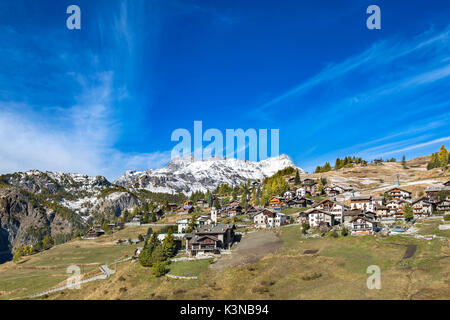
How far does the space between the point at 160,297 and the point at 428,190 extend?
112 metres

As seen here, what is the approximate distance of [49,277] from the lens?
270 ft

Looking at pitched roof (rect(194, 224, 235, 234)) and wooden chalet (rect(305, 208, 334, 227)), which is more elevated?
wooden chalet (rect(305, 208, 334, 227))

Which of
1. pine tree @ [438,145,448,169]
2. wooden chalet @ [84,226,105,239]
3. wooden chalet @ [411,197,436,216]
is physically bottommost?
wooden chalet @ [84,226,105,239]

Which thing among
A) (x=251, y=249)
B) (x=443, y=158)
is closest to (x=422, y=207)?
(x=251, y=249)

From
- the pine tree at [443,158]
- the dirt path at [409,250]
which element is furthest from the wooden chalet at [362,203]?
the pine tree at [443,158]

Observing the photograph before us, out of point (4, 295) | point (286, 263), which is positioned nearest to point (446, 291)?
point (286, 263)

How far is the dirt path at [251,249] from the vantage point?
6347 cm

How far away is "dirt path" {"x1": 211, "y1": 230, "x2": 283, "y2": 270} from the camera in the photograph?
63.5 metres

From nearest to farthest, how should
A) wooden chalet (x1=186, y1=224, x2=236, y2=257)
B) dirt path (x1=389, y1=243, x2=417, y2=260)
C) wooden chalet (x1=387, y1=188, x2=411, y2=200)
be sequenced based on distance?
1. dirt path (x1=389, y1=243, x2=417, y2=260)
2. wooden chalet (x1=186, y1=224, x2=236, y2=257)
3. wooden chalet (x1=387, y1=188, x2=411, y2=200)

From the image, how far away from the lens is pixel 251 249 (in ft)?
242

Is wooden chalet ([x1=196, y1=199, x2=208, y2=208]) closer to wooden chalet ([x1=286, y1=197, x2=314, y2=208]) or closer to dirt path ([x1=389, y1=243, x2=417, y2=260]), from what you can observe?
wooden chalet ([x1=286, y1=197, x2=314, y2=208])

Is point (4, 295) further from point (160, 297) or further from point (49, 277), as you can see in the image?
point (160, 297)

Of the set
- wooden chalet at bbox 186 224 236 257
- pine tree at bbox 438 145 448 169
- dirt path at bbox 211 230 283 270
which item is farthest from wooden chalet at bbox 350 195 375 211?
pine tree at bbox 438 145 448 169

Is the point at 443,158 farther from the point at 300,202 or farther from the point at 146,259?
the point at 146,259
